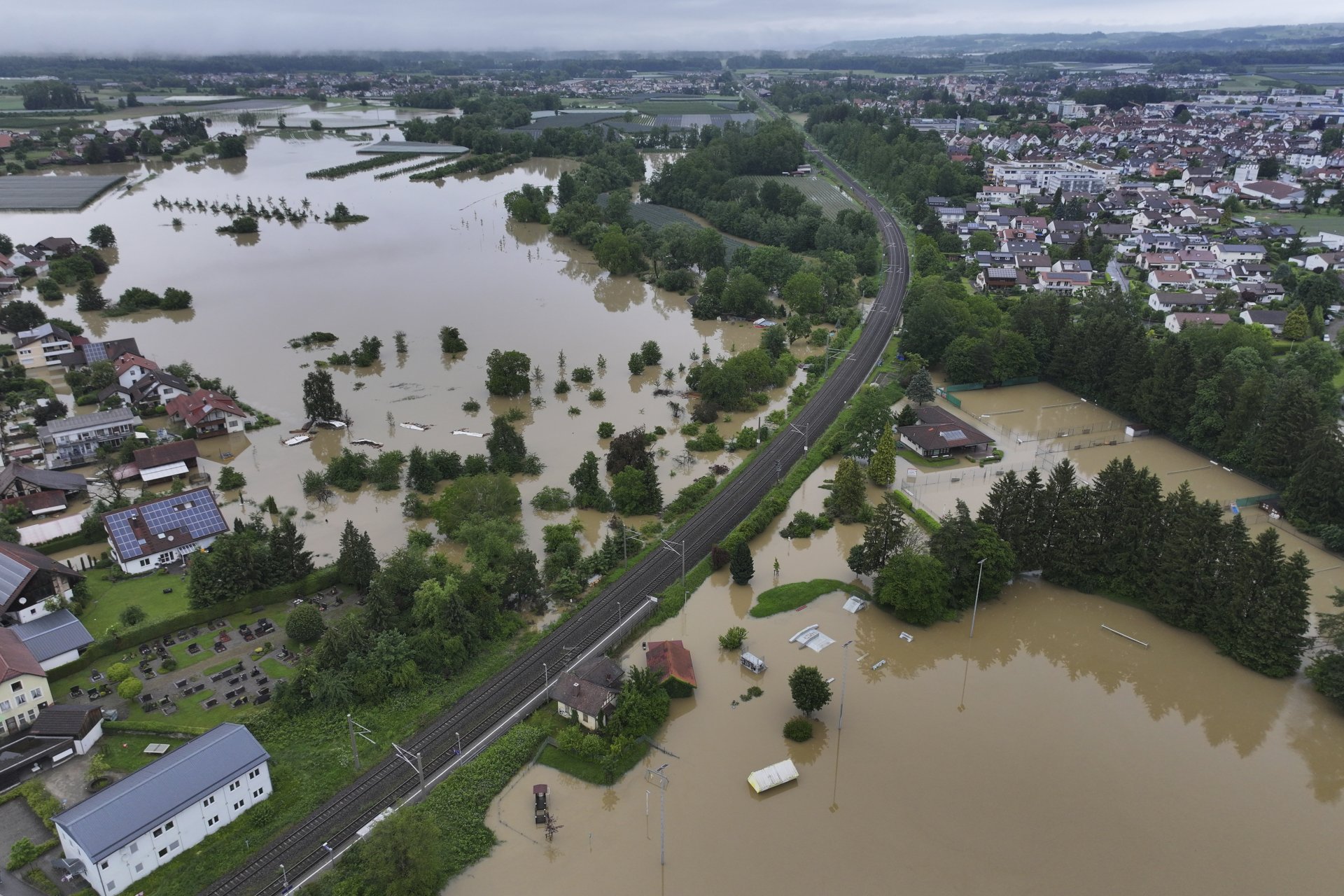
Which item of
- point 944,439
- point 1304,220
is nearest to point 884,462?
point 944,439

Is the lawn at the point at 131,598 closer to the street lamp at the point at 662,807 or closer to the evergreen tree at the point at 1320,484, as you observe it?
the street lamp at the point at 662,807

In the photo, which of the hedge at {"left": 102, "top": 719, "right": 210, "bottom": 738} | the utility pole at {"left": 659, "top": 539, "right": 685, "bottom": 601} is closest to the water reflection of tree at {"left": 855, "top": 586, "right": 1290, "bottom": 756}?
the utility pole at {"left": 659, "top": 539, "right": 685, "bottom": 601}

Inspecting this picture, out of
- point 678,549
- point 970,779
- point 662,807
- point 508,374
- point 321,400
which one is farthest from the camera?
point 508,374

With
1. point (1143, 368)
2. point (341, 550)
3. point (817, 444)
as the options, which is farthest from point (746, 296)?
point (341, 550)

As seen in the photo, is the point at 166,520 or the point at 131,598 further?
the point at 166,520

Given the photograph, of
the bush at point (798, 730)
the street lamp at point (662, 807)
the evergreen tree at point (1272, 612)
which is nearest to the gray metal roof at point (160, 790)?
the street lamp at point (662, 807)

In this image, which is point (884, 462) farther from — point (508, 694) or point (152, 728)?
point (152, 728)
